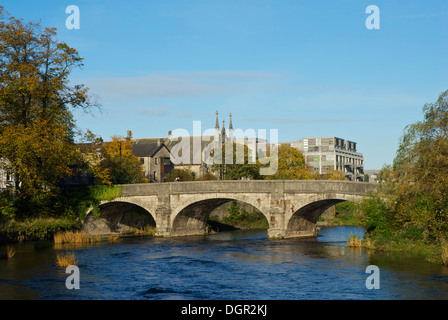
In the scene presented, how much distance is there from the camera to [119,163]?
59094 millimetres

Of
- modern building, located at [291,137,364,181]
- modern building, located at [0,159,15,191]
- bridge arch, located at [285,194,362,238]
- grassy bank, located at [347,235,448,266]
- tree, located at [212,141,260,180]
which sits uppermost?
modern building, located at [291,137,364,181]

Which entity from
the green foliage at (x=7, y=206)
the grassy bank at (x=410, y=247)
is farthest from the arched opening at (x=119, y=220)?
the grassy bank at (x=410, y=247)

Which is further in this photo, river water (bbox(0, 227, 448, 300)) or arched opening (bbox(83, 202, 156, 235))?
arched opening (bbox(83, 202, 156, 235))

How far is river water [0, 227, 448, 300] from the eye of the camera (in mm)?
22547

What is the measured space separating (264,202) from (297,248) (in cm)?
686

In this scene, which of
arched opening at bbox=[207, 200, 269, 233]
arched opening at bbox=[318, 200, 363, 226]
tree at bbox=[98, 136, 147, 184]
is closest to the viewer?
tree at bbox=[98, 136, 147, 184]

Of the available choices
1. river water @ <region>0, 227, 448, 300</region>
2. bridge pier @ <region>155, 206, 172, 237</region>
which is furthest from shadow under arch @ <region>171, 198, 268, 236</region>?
river water @ <region>0, 227, 448, 300</region>

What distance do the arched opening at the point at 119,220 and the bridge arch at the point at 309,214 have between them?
13769mm

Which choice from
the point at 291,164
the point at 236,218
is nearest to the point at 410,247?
the point at 236,218

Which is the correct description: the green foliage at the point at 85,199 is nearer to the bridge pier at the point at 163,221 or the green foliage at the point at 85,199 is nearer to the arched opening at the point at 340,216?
the bridge pier at the point at 163,221

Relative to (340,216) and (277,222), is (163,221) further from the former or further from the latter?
(340,216)

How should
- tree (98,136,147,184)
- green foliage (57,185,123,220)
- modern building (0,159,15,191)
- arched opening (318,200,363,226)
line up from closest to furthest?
modern building (0,159,15,191) < green foliage (57,185,123,220) < tree (98,136,147,184) < arched opening (318,200,363,226)

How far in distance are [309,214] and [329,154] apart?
256 ft

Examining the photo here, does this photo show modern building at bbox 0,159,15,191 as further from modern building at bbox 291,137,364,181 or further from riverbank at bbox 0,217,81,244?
modern building at bbox 291,137,364,181
